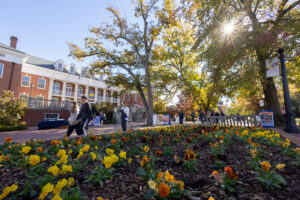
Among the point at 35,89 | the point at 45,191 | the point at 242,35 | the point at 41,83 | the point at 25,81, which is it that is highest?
the point at 41,83

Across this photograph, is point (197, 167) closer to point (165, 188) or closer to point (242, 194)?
point (242, 194)

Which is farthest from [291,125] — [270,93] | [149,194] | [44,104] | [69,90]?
[69,90]

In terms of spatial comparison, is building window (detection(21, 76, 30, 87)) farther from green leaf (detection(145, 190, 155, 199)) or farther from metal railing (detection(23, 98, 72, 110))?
green leaf (detection(145, 190, 155, 199))

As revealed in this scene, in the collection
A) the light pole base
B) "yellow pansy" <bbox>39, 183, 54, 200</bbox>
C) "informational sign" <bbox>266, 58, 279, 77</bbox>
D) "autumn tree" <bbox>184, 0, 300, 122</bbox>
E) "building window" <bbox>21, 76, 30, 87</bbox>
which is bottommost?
"yellow pansy" <bbox>39, 183, 54, 200</bbox>

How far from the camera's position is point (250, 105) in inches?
904

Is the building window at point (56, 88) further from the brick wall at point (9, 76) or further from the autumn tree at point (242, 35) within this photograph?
the autumn tree at point (242, 35)

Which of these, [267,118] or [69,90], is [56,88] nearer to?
[69,90]

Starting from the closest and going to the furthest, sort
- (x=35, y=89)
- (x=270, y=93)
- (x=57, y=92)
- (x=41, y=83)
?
(x=270, y=93)
(x=35, y=89)
(x=41, y=83)
(x=57, y=92)

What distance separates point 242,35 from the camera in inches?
259

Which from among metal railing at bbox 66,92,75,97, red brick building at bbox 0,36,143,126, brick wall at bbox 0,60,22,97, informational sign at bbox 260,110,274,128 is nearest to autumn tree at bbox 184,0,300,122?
informational sign at bbox 260,110,274,128

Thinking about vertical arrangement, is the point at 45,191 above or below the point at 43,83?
A: below

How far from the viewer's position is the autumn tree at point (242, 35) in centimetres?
613

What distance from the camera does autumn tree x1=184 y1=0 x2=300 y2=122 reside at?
6.13 meters

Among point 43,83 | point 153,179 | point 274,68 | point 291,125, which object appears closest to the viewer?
point 153,179
